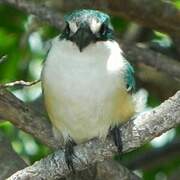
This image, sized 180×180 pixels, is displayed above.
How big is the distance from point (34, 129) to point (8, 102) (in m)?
0.24

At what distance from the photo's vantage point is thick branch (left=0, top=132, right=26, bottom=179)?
515 centimetres

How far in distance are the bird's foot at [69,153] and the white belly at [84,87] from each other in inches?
5.5

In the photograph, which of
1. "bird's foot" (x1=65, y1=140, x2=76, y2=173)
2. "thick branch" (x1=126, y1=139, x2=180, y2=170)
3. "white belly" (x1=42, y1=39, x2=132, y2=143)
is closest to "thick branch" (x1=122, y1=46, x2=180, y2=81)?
"thick branch" (x1=126, y1=139, x2=180, y2=170)

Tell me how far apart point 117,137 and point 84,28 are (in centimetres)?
68

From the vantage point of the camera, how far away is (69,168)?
4.77m

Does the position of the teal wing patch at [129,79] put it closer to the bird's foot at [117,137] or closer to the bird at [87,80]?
the bird at [87,80]

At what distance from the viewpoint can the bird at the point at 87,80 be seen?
488 centimetres

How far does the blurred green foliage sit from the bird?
1258 millimetres

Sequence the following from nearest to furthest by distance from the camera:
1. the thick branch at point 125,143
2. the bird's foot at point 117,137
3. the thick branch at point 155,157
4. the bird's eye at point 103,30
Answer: the thick branch at point 125,143 → the bird's foot at point 117,137 → the bird's eye at point 103,30 → the thick branch at point 155,157

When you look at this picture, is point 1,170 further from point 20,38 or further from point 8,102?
point 20,38

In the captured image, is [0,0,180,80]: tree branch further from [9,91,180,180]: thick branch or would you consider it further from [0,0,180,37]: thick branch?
[9,91,180,180]: thick branch

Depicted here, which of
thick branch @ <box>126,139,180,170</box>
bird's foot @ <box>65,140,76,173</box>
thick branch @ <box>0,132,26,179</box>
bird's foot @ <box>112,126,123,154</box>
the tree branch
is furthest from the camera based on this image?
thick branch @ <box>126,139,180,170</box>

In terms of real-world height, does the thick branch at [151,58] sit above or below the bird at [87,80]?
below

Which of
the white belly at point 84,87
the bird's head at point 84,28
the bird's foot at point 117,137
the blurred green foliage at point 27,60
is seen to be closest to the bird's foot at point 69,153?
the white belly at point 84,87
